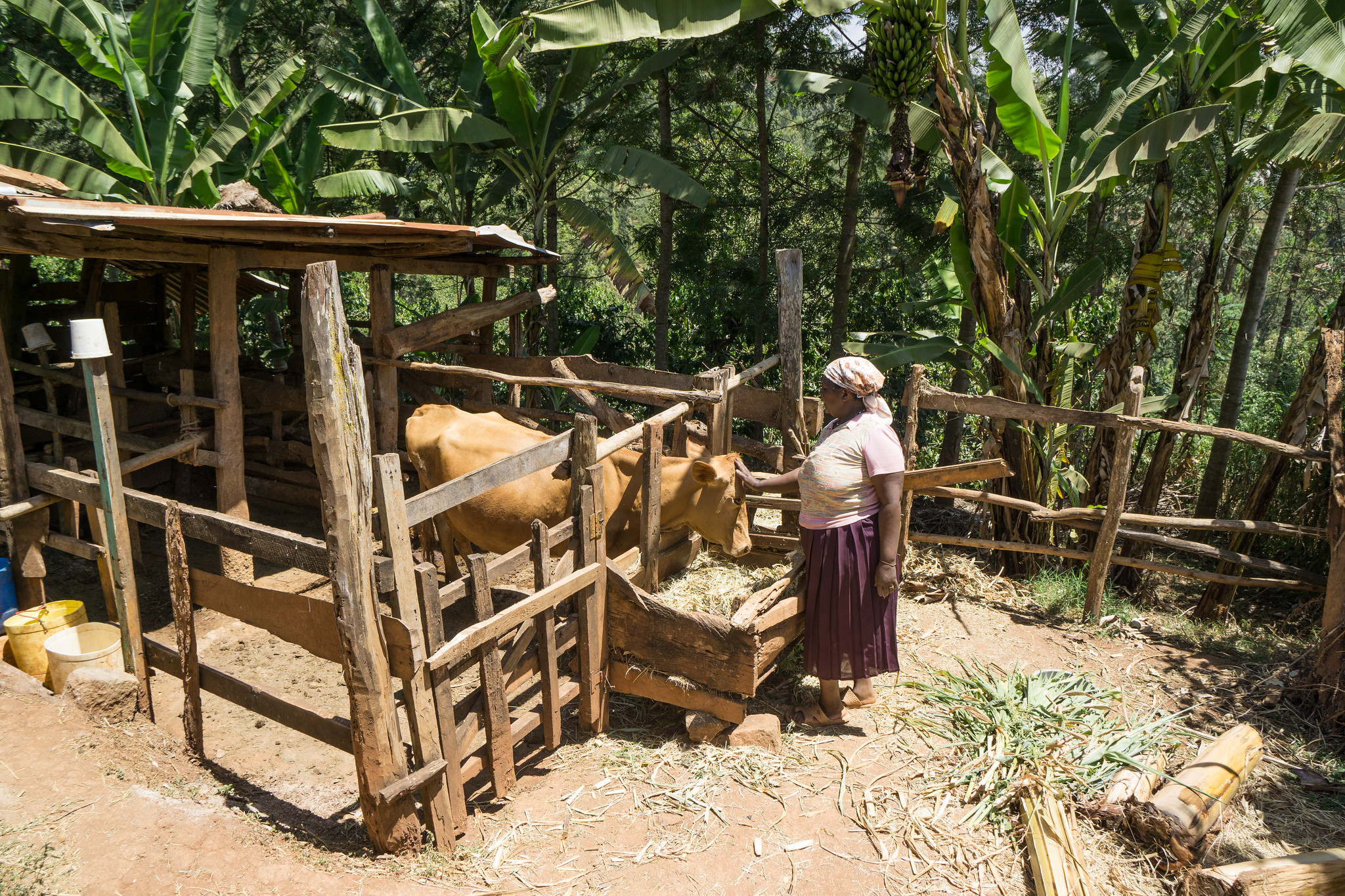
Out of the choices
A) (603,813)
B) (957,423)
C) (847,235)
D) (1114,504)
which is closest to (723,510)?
(603,813)

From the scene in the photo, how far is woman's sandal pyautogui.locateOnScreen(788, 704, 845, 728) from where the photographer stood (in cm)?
443

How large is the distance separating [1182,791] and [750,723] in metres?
1.98

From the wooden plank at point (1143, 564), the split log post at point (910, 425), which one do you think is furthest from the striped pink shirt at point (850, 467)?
the wooden plank at point (1143, 564)

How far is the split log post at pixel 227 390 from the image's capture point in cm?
602

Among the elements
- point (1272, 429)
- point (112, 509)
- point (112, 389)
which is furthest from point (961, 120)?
point (112, 389)

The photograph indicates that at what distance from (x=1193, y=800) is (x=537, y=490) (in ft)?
13.1

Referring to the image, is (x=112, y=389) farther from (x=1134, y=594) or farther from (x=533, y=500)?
(x=1134, y=594)

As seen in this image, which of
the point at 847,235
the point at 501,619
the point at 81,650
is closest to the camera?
the point at 501,619

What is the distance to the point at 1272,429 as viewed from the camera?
8.18 meters

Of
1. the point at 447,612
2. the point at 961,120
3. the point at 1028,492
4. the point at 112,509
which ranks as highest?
the point at 961,120

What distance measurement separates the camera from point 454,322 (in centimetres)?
704

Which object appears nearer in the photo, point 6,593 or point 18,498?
point 6,593

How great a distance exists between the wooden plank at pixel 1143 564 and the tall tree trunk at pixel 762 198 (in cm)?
515

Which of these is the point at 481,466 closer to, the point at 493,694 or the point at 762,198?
the point at 493,694
